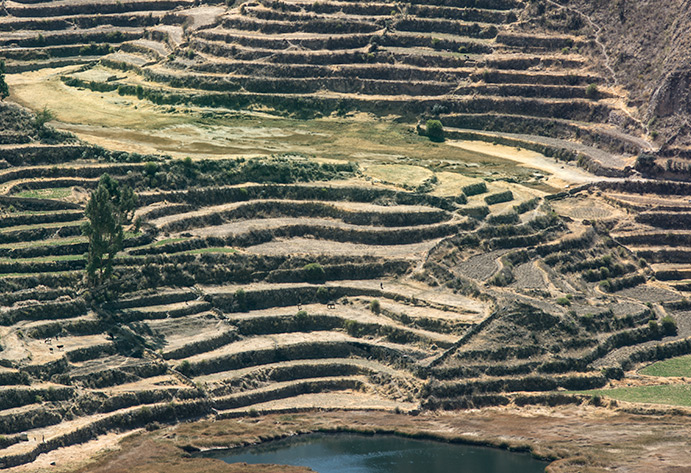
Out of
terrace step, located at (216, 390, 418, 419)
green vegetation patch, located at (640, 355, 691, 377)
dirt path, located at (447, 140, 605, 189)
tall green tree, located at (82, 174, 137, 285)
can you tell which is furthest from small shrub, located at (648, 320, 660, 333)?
tall green tree, located at (82, 174, 137, 285)

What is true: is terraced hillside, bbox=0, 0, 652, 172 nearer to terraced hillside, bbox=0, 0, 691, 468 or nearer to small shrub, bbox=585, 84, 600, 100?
small shrub, bbox=585, 84, 600, 100

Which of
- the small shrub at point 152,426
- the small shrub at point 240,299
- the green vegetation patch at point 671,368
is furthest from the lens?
the small shrub at point 240,299

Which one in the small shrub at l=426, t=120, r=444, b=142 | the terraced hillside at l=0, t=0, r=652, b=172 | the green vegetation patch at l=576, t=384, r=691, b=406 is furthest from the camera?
the terraced hillside at l=0, t=0, r=652, b=172

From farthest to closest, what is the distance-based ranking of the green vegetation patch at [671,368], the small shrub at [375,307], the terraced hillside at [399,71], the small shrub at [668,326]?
the terraced hillside at [399,71]
the small shrub at [668,326]
the small shrub at [375,307]
the green vegetation patch at [671,368]

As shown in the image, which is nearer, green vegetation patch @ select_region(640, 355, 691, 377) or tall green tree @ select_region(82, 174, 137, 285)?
tall green tree @ select_region(82, 174, 137, 285)

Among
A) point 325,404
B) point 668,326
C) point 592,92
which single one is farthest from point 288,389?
point 592,92

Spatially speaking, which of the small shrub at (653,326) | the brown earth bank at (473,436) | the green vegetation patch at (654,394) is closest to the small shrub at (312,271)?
the brown earth bank at (473,436)

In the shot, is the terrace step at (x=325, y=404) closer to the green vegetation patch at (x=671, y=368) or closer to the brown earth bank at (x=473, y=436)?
the brown earth bank at (x=473, y=436)

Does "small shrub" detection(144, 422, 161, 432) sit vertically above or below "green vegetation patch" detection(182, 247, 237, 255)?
below
